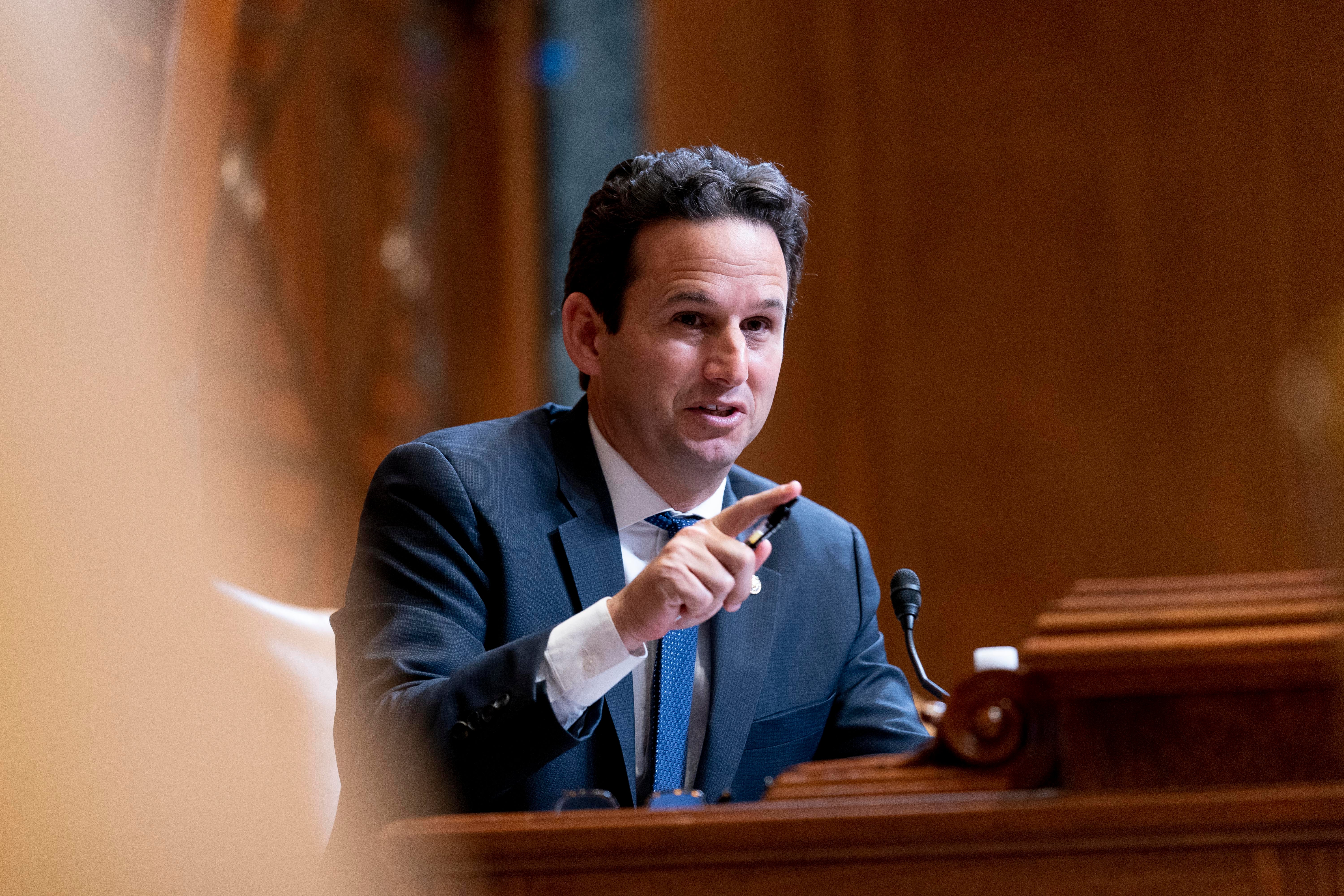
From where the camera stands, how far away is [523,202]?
395 cm

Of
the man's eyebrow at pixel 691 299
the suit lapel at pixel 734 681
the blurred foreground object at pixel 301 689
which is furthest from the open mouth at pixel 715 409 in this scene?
the blurred foreground object at pixel 301 689

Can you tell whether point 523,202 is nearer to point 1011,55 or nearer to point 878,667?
point 1011,55

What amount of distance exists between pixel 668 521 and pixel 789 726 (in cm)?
31

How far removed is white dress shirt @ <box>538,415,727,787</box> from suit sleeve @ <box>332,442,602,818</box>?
2cm

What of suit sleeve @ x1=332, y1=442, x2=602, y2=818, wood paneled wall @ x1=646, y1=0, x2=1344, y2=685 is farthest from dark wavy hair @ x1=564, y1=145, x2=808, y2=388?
wood paneled wall @ x1=646, y1=0, x2=1344, y2=685

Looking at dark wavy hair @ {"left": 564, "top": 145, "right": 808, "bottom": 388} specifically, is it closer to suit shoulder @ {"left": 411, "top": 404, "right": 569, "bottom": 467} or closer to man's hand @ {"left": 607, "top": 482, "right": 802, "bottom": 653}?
suit shoulder @ {"left": 411, "top": 404, "right": 569, "bottom": 467}

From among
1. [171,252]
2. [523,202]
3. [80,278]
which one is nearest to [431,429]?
[523,202]

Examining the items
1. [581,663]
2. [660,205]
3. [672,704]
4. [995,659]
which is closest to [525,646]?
[581,663]

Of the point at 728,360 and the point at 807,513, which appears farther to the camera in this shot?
the point at 807,513

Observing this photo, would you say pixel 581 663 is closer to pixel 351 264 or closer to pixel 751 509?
pixel 751 509

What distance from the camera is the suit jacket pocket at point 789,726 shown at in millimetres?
1604

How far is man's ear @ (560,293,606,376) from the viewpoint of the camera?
5.87 ft

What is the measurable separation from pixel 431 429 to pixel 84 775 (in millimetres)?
3077

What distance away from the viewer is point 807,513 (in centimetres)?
189
